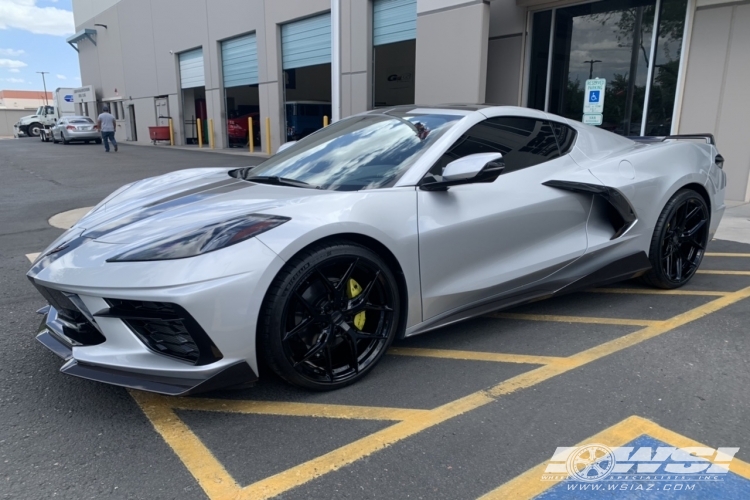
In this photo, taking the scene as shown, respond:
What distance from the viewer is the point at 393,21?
1367 centimetres

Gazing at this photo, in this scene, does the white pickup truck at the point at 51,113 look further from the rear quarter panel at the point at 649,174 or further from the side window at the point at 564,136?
the rear quarter panel at the point at 649,174

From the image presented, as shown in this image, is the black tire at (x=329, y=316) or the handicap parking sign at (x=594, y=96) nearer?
the black tire at (x=329, y=316)

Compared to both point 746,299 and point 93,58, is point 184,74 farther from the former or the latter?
point 746,299

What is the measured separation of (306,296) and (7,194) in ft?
31.7

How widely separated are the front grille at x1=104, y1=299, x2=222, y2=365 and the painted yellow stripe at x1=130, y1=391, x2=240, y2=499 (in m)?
0.36

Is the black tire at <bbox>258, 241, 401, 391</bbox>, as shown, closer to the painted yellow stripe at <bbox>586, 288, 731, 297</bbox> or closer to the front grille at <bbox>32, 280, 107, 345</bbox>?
the front grille at <bbox>32, 280, 107, 345</bbox>

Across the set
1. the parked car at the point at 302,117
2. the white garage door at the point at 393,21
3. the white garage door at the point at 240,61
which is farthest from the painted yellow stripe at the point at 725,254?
the white garage door at the point at 240,61

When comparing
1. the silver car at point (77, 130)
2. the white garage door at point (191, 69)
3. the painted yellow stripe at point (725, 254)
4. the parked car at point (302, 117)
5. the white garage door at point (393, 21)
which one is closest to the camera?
the painted yellow stripe at point (725, 254)

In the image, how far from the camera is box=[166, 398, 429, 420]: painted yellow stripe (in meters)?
2.51

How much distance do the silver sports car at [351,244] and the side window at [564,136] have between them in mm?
15

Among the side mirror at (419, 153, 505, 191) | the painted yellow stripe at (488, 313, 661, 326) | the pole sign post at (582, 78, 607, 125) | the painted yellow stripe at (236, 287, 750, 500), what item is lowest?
the painted yellow stripe at (236, 287, 750, 500)

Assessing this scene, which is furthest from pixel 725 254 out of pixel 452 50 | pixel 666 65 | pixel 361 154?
pixel 452 50

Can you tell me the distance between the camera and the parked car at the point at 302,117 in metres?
20.3

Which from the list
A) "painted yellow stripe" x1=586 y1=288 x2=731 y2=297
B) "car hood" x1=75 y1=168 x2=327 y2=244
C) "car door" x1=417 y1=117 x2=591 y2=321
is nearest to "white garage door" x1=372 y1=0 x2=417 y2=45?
"painted yellow stripe" x1=586 y1=288 x2=731 y2=297
